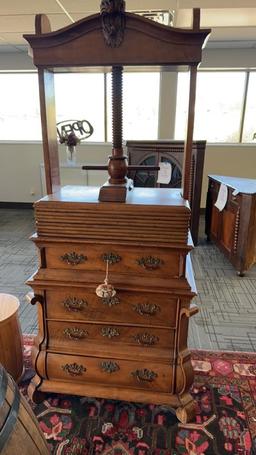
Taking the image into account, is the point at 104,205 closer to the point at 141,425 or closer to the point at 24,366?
the point at 141,425

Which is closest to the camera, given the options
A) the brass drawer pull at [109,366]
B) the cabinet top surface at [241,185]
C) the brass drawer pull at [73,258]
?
the brass drawer pull at [73,258]

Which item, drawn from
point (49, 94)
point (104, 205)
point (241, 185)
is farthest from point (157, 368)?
point (241, 185)

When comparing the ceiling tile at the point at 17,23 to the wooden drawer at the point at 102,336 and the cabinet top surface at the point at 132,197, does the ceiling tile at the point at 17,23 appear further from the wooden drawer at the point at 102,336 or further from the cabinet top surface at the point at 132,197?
the wooden drawer at the point at 102,336

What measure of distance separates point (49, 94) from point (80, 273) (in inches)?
29.4

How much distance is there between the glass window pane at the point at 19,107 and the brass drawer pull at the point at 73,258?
395 cm

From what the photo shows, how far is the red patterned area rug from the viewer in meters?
1.35

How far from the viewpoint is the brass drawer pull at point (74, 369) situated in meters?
1.44

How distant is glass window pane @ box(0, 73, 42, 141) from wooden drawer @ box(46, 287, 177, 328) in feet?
13.0

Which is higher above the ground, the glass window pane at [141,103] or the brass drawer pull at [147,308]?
the glass window pane at [141,103]

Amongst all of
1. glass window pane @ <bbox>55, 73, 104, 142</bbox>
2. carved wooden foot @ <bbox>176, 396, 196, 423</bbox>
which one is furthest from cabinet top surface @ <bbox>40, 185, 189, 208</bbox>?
glass window pane @ <bbox>55, 73, 104, 142</bbox>

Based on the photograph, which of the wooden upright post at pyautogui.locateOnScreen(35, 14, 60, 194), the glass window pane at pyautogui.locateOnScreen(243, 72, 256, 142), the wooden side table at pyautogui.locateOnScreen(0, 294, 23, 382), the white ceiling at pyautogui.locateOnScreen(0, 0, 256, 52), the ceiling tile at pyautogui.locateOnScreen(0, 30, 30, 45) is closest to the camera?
the wooden upright post at pyautogui.locateOnScreen(35, 14, 60, 194)

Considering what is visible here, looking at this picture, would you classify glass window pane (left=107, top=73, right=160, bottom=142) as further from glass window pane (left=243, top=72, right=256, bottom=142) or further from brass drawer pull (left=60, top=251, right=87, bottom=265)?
brass drawer pull (left=60, top=251, right=87, bottom=265)

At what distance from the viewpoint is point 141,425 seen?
1446 millimetres

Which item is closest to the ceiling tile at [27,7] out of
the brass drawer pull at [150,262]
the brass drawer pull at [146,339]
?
the brass drawer pull at [150,262]
